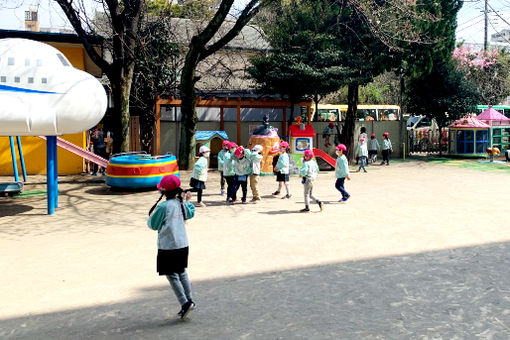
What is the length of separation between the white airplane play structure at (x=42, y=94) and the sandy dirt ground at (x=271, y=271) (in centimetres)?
214

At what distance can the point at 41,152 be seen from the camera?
19.8 metres

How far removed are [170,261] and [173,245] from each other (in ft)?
0.61

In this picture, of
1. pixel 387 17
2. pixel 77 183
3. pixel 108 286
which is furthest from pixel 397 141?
pixel 108 286

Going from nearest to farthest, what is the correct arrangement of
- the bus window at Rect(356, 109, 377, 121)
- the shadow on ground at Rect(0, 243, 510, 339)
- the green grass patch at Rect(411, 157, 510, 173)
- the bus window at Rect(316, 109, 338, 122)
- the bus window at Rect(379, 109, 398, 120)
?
the shadow on ground at Rect(0, 243, 510, 339) < the green grass patch at Rect(411, 157, 510, 173) < the bus window at Rect(316, 109, 338, 122) < the bus window at Rect(356, 109, 377, 121) < the bus window at Rect(379, 109, 398, 120)

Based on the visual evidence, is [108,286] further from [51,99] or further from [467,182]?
[467,182]

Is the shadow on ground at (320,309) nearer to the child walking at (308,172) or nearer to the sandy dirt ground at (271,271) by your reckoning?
the sandy dirt ground at (271,271)

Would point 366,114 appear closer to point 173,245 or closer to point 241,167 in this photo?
point 241,167

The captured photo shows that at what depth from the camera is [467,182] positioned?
18281 mm

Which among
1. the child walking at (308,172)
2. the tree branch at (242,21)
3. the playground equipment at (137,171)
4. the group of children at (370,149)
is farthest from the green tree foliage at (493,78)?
the child walking at (308,172)

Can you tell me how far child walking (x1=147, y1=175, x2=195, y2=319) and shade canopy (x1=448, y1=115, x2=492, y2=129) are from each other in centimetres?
2514

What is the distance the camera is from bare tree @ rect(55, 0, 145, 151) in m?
17.5

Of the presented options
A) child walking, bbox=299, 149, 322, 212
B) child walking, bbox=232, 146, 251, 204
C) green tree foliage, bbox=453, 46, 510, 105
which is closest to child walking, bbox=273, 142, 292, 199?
child walking, bbox=232, 146, 251, 204

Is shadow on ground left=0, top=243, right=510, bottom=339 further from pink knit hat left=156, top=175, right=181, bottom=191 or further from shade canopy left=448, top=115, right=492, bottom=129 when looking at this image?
shade canopy left=448, top=115, right=492, bottom=129

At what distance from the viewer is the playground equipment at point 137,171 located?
15.5 meters
